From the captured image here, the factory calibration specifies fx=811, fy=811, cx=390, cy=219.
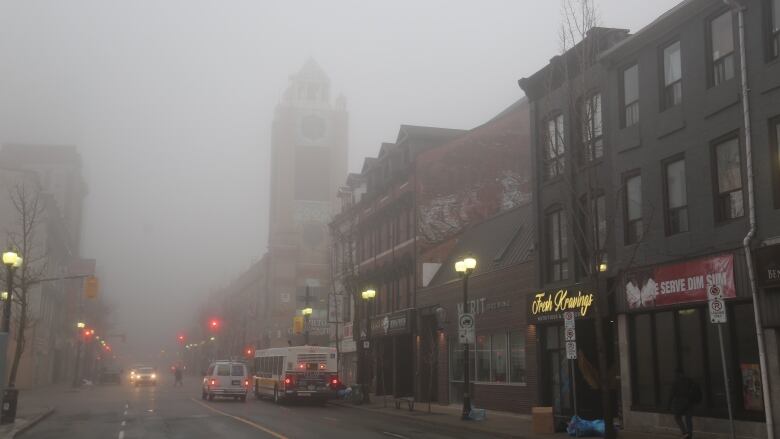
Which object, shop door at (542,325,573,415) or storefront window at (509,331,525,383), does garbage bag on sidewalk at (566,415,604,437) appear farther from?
storefront window at (509,331,525,383)

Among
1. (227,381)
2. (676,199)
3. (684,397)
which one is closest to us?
(684,397)

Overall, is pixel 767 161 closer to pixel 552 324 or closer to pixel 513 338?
pixel 552 324

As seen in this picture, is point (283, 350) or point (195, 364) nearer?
point (283, 350)

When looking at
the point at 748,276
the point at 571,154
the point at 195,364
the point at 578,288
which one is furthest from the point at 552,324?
the point at 195,364

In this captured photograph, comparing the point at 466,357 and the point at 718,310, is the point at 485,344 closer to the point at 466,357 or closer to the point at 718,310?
the point at 466,357

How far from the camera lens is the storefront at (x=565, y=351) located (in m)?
25.0

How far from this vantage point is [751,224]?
18.8 meters

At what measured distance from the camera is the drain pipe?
17828mm

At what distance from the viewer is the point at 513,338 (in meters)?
31.9

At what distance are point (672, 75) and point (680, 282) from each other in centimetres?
588

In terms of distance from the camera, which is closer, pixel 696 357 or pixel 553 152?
pixel 696 357

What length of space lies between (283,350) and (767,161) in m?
26.4

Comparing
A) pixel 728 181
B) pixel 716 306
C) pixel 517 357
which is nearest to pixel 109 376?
pixel 517 357

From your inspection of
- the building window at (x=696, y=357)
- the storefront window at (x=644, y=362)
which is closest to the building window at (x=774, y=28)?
the building window at (x=696, y=357)
